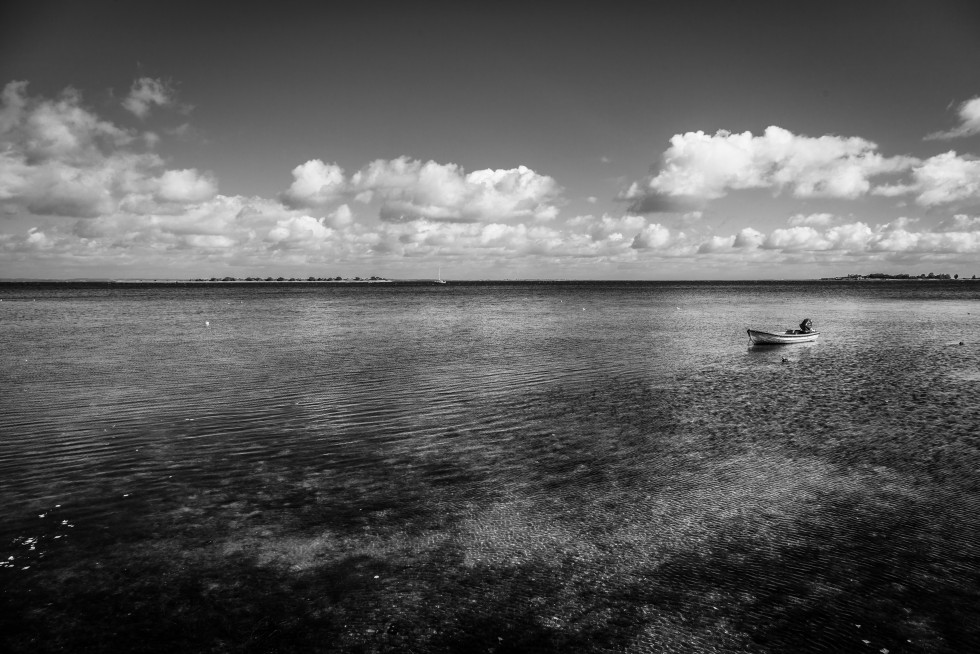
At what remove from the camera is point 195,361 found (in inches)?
1231

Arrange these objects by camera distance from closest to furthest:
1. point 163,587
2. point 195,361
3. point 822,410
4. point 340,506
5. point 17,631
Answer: point 17,631 < point 163,587 < point 340,506 < point 822,410 < point 195,361

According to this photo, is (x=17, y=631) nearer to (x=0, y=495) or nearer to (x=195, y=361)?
(x=0, y=495)

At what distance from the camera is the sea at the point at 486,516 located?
7.88 metres

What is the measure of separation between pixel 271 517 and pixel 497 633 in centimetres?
568

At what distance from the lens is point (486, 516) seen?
444 inches

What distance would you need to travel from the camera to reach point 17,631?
7.62 metres

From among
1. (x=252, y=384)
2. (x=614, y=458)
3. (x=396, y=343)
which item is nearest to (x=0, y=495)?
(x=252, y=384)

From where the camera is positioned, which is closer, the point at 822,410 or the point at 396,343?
the point at 822,410

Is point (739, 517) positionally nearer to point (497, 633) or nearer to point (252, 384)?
point (497, 633)

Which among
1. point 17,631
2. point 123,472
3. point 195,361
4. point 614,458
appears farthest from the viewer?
point 195,361

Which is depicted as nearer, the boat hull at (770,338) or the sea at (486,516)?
the sea at (486,516)

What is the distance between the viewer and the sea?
25.9 ft

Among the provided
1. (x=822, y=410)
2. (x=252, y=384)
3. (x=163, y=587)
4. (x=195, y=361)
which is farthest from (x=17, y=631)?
(x=195, y=361)

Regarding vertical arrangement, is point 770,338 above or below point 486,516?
above
